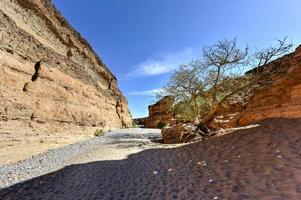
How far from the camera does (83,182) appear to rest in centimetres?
645

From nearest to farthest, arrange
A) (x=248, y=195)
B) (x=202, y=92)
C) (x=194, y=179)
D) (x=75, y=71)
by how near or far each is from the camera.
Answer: (x=248, y=195) → (x=194, y=179) → (x=202, y=92) → (x=75, y=71)

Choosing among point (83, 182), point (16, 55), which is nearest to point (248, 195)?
point (83, 182)

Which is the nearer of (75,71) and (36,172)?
(36,172)

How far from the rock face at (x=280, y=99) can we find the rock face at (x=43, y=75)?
432 inches

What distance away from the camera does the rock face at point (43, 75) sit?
39.3 ft

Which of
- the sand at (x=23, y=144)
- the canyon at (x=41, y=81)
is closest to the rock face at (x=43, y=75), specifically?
the canyon at (x=41, y=81)

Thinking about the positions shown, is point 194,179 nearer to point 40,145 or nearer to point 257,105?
point 257,105

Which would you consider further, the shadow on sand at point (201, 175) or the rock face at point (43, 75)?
the rock face at point (43, 75)

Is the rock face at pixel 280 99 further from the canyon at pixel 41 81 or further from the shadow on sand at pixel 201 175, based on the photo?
the canyon at pixel 41 81

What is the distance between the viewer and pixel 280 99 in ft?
33.6

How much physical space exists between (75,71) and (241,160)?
53.8 feet

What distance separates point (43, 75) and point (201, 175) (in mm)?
12424

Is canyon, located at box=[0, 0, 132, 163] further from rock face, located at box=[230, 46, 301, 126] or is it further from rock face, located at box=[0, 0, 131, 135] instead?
rock face, located at box=[230, 46, 301, 126]

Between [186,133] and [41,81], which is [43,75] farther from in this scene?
[186,133]
